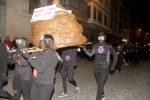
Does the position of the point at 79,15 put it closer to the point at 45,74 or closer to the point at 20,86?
the point at 20,86

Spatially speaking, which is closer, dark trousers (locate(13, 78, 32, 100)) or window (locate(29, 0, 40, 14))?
dark trousers (locate(13, 78, 32, 100))

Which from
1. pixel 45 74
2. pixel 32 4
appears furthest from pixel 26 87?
pixel 32 4

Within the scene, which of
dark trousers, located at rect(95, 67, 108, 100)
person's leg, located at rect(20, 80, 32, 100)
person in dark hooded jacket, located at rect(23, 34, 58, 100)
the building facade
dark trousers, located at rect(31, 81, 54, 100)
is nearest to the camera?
person in dark hooded jacket, located at rect(23, 34, 58, 100)

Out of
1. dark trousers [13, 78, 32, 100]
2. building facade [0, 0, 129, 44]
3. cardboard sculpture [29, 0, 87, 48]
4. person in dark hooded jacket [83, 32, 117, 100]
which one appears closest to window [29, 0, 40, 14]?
building facade [0, 0, 129, 44]

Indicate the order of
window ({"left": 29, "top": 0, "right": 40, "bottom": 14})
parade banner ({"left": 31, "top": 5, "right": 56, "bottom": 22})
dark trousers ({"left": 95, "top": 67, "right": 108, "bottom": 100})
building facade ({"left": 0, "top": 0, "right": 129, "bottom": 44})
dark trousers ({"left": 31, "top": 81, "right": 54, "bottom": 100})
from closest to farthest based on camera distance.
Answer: dark trousers ({"left": 31, "top": 81, "right": 54, "bottom": 100})
parade banner ({"left": 31, "top": 5, "right": 56, "bottom": 22})
dark trousers ({"left": 95, "top": 67, "right": 108, "bottom": 100})
building facade ({"left": 0, "top": 0, "right": 129, "bottom": 44})
window ({"left": 29, "top": 0, "right": 40, "bottom": 14})

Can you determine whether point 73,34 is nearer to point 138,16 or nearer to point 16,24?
point 16,24

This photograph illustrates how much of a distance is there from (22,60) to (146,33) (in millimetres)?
75331

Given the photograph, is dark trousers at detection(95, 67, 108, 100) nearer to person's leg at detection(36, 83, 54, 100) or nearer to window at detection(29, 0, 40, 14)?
person's leg at detection(36, 83, 54, 100)

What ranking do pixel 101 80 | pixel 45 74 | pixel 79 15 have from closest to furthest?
pixel 45 74 → pixel 101 80 → pixel 79 15

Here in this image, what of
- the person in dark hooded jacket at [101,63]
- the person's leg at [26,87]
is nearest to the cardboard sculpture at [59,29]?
the person's leg at [26,87]

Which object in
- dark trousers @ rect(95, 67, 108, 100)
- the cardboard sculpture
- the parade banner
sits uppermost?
the parade banner

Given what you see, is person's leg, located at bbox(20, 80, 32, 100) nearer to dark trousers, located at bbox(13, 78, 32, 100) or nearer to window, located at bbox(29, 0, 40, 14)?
dark trousers, located at bbox(13, 78, 32, 100)

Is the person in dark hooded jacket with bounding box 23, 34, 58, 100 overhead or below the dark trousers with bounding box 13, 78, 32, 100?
overhead

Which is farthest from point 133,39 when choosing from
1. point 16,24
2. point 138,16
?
point 16,24
